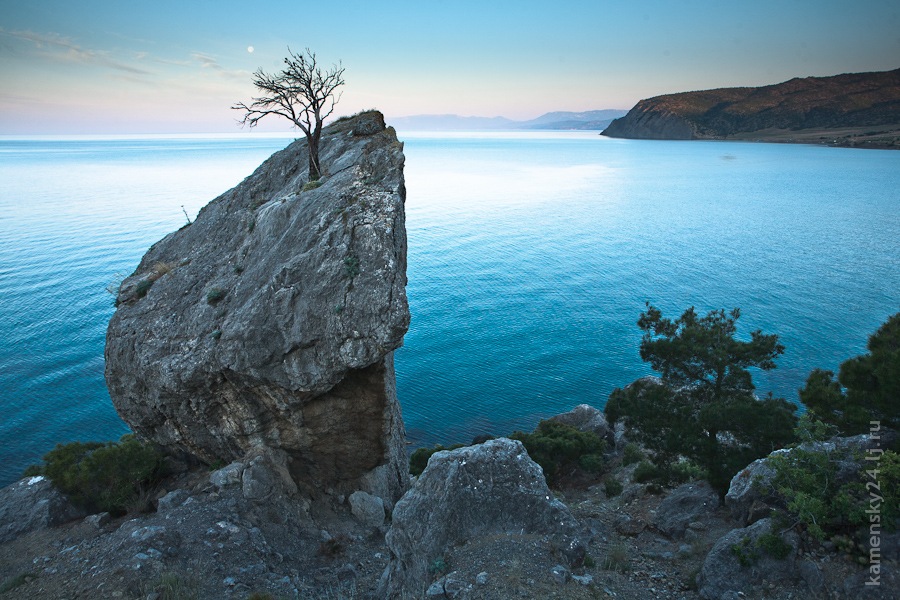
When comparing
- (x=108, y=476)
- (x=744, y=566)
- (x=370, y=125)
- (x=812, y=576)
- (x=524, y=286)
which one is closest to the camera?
(x=812, y=576)

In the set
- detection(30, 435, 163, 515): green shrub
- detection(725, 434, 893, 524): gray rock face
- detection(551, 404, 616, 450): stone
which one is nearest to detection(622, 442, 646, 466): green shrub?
detection(551, 404, 616, 450): stone

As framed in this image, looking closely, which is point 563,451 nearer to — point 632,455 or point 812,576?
point 632,455

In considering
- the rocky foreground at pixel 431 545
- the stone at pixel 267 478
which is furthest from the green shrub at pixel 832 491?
the stone at pixel 267 478

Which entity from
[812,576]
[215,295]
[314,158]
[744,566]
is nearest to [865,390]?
[812,576]

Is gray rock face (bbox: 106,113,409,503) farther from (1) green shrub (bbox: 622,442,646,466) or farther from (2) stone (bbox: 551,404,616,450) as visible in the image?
(2) stone (bbox: 551,404,616,450)

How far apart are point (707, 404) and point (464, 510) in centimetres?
1316

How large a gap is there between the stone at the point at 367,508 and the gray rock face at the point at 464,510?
5.26m

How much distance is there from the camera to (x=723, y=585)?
1441 cm

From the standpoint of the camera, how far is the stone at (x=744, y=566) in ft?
45.5

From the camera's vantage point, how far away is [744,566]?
14383 millimetres

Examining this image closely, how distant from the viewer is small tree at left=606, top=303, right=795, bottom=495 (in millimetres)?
20953

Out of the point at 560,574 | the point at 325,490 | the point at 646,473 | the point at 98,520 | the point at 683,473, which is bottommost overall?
the point at 646,473

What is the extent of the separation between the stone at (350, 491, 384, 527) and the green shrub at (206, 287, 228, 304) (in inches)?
432

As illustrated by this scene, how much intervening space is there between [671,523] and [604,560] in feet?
19.5
